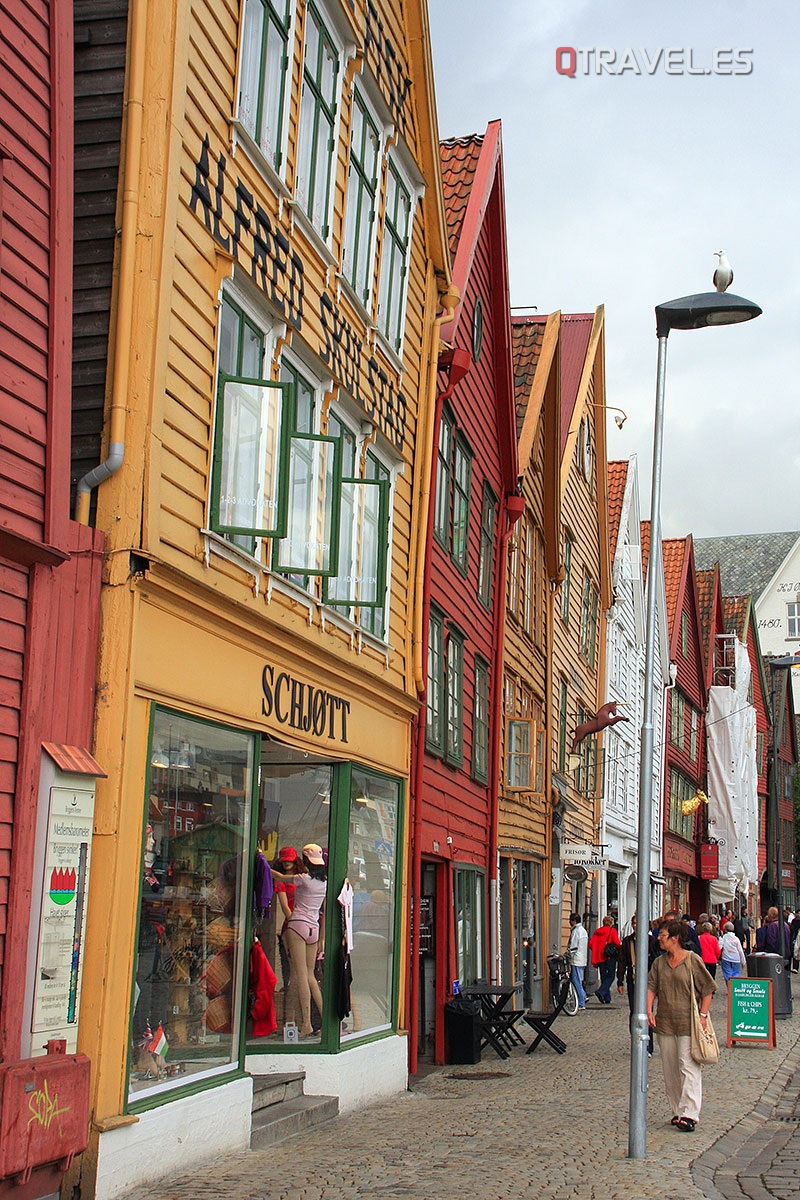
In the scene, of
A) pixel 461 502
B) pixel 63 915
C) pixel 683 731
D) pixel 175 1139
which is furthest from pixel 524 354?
pixel 683 731

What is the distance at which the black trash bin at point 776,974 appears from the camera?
21922 mm

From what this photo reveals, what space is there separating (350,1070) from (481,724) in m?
7.87

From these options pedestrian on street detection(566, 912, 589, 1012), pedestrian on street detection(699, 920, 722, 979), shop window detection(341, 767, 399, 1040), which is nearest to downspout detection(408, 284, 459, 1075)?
shop window detection(341, 767, 399, 1040)

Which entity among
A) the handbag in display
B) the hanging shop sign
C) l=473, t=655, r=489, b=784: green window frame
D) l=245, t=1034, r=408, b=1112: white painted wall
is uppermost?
l=473, t=655, r=489, b=784: green window frame

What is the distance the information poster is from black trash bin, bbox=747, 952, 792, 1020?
15255 mm

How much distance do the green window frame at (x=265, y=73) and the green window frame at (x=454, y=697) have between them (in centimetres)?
809

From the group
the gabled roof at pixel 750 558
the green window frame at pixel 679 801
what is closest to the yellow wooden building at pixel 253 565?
the green window frame at pixel 679 801

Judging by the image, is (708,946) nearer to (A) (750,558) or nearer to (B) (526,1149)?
(B) (526,1149)

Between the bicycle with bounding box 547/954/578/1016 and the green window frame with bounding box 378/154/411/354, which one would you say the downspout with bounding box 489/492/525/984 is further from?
the green window frame with bounding box 378/154/411/354

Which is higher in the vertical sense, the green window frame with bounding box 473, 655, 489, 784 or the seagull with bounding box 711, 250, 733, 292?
the seagull with bounding box 711, 250, 733, 292

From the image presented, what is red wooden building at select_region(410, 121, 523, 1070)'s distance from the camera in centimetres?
1606

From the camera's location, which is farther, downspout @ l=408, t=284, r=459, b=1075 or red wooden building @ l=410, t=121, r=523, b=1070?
red wooden building @ l=410, t=121, r=523, b=1070

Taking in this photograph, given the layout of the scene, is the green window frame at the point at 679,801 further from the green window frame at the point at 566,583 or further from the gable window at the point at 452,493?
the gable window at the point at 452,493

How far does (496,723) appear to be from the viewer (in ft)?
65.4
